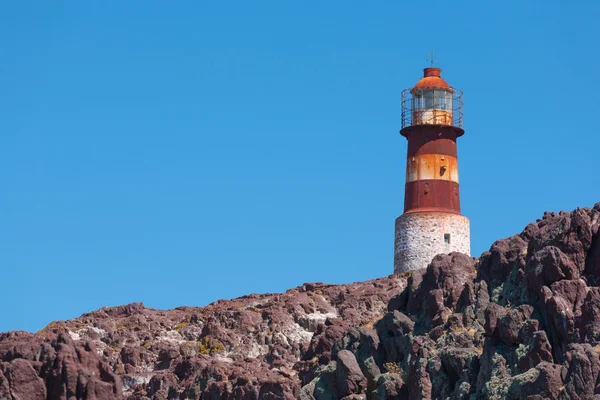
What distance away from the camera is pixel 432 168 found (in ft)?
368

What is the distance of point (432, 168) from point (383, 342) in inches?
1389

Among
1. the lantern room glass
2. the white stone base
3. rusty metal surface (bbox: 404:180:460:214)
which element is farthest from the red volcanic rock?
the lantern room glass

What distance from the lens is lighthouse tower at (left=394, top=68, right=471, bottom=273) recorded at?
108688 mm

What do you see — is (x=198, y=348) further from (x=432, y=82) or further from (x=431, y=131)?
(x=432, y=82)

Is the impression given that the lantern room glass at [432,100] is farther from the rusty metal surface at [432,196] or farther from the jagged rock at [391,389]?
the jagged rock at [391,389]

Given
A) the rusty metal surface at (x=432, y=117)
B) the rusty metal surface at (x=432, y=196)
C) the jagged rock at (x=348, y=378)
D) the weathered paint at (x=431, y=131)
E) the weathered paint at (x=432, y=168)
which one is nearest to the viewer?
the jagged rock at (x=348, y=378)

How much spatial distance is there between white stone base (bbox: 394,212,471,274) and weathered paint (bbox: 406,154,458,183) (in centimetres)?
279

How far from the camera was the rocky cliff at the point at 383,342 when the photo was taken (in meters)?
68.1

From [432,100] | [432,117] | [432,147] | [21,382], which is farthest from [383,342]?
[432,100]

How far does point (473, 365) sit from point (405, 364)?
5.33 metres

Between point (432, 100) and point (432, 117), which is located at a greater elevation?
point (432, 100)

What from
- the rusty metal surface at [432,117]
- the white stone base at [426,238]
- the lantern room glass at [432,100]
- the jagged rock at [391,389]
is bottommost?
the jagged rock at [391,389]

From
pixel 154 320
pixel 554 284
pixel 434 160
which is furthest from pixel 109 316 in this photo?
pixel 554 284

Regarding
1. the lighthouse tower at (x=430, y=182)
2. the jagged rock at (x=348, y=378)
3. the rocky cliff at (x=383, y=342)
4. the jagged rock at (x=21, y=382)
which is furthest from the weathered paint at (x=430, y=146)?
the jagged rock at (x=21, y=382)
